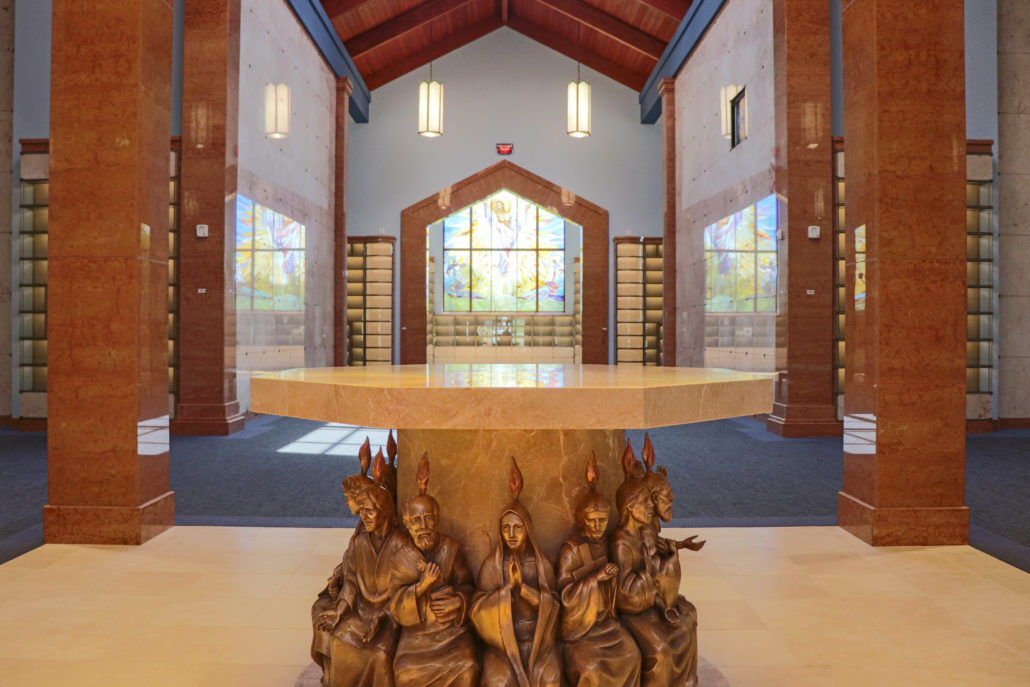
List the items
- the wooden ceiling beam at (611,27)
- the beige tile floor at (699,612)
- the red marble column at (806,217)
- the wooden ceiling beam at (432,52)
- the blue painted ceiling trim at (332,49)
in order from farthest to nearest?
the wooden ceiling beam at (432,52) → the wooden ceiling beam at (611,27) → the blue painted ceiling trim at (332,49) → the red marble column at (806,217) → the beige tile floor at (699,612)

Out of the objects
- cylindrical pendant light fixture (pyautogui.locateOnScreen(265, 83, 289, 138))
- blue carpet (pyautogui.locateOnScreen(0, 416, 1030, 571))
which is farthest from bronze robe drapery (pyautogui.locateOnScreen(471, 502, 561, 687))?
cylindrical pendant light fixture (pyautogui.locateOnScreen(265, 83, 289, 138))

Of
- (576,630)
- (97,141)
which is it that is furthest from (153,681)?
(97,141)

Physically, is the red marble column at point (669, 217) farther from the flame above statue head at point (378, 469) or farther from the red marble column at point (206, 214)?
the flame above statue head at point (378, 469)

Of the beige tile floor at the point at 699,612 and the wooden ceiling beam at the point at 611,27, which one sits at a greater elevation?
the wooden ceiling beam at the point at 611,27

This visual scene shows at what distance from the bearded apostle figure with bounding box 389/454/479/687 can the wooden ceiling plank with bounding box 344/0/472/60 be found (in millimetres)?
10463

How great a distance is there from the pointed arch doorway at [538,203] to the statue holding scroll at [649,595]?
10462 mm

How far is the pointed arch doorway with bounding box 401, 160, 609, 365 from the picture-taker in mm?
12203

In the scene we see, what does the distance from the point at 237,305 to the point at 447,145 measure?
21.0ft

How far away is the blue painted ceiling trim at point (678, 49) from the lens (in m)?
8.77

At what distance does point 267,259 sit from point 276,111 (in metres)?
1.58

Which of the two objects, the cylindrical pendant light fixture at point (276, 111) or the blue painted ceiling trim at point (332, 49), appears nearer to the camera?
the cylindrical pendant light fixture at point (276, 111)

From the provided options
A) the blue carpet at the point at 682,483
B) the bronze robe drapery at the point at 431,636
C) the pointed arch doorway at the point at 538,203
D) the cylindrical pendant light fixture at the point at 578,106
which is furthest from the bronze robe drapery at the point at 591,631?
the pointed arch doorway at the point at 538,203

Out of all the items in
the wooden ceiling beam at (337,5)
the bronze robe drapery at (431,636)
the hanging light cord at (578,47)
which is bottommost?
the bronze robe drapery at (431,636)

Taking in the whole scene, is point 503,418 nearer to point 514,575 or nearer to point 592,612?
point 514,575
